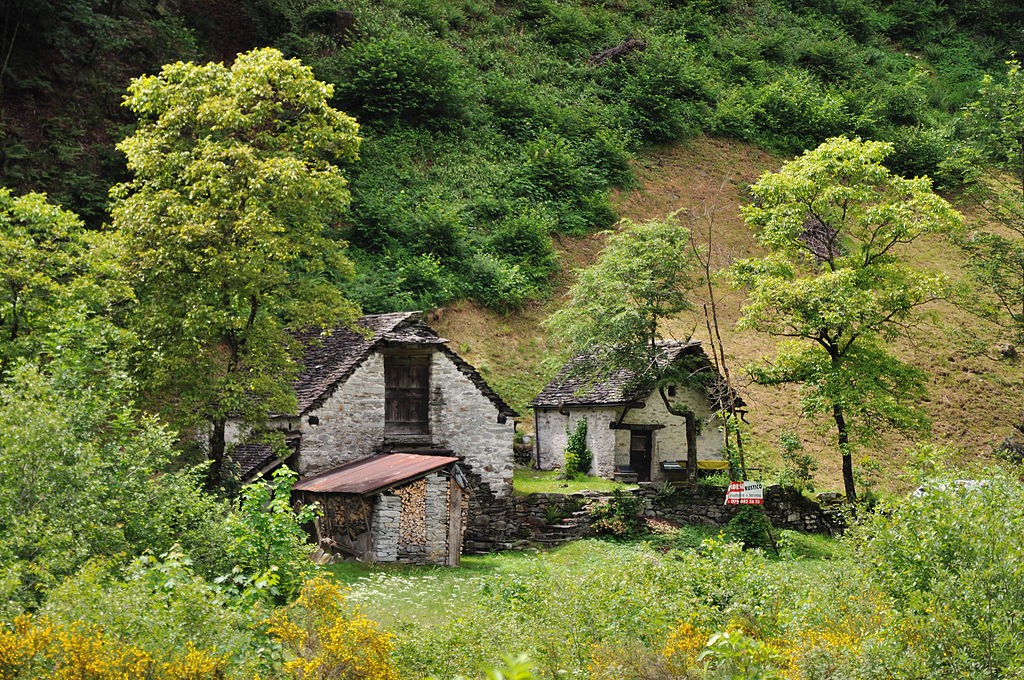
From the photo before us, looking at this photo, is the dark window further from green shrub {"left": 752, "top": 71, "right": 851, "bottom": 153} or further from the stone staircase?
green shrub {"left": 752, "top": 71, "right": 851, "bottom": 153}

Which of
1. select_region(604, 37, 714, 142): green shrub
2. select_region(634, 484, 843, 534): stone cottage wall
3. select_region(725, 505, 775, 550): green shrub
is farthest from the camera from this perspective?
select_region(604, 37, 714, 142): green shrub

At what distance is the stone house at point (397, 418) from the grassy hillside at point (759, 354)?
4879mm

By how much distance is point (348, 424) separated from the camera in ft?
76.0

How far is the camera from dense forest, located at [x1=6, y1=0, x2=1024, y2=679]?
8344 mm

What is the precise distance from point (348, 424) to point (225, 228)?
725 centimetres

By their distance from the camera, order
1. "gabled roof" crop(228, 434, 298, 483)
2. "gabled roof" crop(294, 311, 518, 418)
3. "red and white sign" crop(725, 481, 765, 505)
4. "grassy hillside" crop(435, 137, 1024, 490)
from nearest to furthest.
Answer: "red and white sign" crop(725, 481, 765, 505) < "gabled roof" crop(228, 434, 298, 483) < "gabled roof" crop(294, 311, 518, 418) < "grassy hillside" crop(435, 137, 1024, 490)

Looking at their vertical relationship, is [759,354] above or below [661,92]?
below

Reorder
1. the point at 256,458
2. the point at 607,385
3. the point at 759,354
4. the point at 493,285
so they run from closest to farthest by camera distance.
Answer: the point at 256,458 → the point at 607,385 → the point at 493,285 → the point at 759,354

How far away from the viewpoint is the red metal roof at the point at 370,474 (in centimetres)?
1958

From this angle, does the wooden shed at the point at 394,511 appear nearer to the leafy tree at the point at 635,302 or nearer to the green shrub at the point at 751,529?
the leafy tree at the point at 635,302

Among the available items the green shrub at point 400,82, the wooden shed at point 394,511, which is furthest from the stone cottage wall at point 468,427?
the green shrub at point 400,82

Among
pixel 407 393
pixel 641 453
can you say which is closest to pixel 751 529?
pixel 641 453

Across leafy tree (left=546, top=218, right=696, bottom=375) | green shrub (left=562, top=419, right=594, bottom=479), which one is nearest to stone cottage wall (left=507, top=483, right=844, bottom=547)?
green shrub (left=562, top=419, right=594, bottom=479)

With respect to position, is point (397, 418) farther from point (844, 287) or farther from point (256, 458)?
point (844, 287)
